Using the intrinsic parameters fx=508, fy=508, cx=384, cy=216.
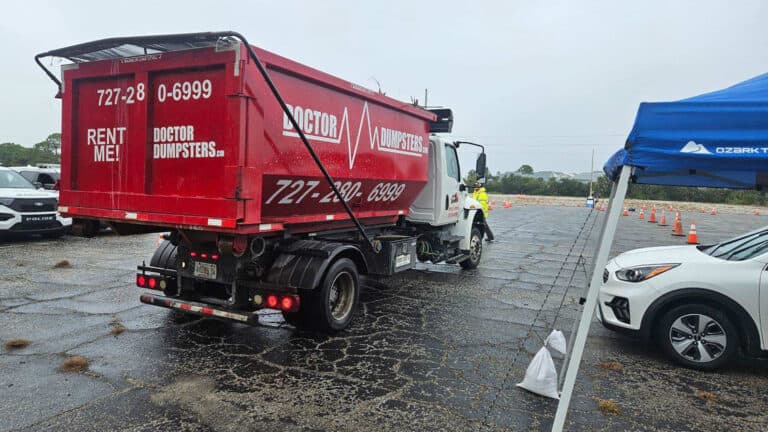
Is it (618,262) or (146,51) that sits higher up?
(146,51)

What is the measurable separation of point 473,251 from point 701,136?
6956 mm

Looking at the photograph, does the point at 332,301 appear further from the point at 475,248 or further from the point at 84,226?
the point at 475,248

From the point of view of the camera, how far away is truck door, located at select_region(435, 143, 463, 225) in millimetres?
8688

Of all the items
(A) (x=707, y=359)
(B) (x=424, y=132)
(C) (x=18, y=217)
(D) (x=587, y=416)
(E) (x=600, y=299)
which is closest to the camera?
(D) (x=587, y=416)

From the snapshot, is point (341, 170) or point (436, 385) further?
point (341, 170)

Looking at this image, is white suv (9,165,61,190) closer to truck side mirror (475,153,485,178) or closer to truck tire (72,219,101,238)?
truck tire (72,219,101,238)

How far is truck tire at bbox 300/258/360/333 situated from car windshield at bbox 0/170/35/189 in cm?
1075

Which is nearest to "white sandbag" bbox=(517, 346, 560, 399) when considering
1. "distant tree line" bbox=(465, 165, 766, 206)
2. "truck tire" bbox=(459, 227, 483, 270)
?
"truck tire" bbox=(459, 227, 483, 270)

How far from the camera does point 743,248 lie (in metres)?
5.25

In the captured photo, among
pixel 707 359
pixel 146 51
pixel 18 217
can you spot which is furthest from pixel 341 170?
pixel 18 217

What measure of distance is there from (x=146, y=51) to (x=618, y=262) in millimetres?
5510

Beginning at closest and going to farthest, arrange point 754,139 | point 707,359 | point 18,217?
1. point 754,139
2. point 707,359
3. point 18,217

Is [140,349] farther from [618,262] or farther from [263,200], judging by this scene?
[618,262]

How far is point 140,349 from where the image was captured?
5.11m
